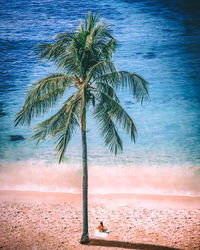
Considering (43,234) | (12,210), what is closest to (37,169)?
(12,210)

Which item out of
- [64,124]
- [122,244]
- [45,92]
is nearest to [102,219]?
[122,244]

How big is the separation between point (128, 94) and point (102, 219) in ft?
12.8

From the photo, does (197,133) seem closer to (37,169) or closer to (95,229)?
(95,229)

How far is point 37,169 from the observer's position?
717cm

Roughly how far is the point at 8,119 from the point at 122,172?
4.05m

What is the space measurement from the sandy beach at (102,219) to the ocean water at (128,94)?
60 cm

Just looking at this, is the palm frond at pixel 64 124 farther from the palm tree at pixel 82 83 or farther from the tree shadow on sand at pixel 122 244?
the tree shadow on sand at pixel 122 244

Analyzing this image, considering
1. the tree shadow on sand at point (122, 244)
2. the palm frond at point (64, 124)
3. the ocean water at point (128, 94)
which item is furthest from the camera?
the ocean water at point (128, 94)

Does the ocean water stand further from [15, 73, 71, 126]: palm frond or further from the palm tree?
[15, 73, 71, 126]: palm frond

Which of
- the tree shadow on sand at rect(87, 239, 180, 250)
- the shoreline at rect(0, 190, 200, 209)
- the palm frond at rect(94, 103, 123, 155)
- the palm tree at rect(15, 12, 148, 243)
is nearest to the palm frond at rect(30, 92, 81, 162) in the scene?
the palm tree at rect(15, 12, 148, 243)

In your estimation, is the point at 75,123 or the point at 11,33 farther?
the point at 11,33

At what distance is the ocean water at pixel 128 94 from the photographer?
7098 mm

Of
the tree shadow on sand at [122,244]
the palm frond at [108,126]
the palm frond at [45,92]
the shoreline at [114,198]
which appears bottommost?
the shoreline at [114,198]

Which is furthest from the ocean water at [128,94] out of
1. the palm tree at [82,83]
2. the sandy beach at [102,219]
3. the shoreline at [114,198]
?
the palm tree at [82,83]
